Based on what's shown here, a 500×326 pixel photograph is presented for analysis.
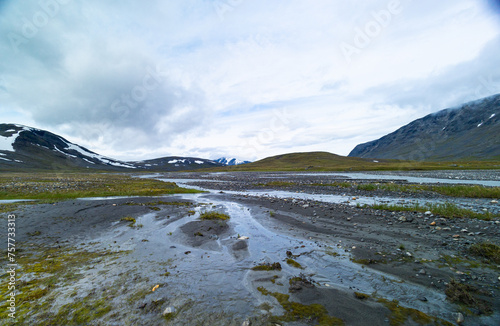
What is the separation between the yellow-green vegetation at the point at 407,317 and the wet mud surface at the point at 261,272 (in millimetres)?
27

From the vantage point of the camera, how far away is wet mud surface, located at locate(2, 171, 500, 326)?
567 cm

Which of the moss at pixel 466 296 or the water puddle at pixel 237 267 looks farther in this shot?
the water puddle at pixel 237 267

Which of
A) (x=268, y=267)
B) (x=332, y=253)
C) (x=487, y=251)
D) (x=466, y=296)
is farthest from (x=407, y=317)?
(x=487, y=251)

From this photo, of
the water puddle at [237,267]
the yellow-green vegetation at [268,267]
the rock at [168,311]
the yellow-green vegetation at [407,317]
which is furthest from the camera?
the yellow-green vegetation at [268,267]

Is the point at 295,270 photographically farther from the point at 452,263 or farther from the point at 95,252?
the point at 95,252

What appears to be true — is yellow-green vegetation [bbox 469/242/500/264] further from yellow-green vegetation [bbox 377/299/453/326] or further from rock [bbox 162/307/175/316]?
rock [bbox 162/307/175/316]

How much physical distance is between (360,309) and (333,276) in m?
1.83

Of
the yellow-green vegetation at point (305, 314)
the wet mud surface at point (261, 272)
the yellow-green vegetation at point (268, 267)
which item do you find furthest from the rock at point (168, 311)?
the yellow-green vegetation at point (268, 267)

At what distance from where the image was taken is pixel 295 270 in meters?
8.23

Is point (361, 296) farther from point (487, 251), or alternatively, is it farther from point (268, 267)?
point (487, 251)

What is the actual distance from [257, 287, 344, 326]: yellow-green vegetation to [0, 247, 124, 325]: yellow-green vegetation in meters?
5.02

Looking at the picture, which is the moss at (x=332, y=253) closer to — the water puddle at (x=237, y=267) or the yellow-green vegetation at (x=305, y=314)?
Result: the water puddle at (x=237, y=267)

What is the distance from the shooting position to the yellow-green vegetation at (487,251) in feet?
26.0

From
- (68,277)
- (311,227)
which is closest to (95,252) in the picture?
(68,277)
